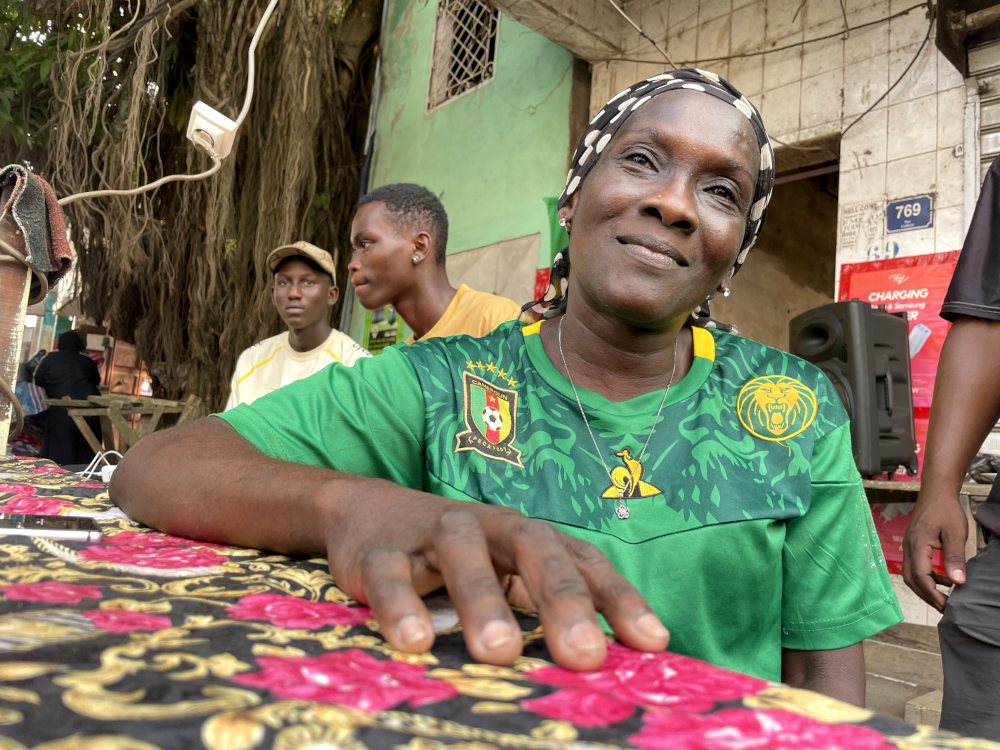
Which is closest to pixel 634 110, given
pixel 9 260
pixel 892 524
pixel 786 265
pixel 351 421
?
pixel 351 421

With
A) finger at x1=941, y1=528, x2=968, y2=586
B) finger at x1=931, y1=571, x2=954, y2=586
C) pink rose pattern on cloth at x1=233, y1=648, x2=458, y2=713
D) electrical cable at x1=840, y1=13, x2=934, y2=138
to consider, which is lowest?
finger at x1=931, y1=571, x2=954, y2=586

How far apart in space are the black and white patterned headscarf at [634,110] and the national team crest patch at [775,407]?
23cm

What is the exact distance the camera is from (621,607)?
24.7 inches

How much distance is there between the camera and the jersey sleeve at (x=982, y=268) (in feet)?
5.62

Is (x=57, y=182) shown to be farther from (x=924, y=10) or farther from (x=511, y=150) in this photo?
(x=924, y=10)

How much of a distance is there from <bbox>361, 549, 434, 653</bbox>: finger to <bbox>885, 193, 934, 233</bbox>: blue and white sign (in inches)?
152

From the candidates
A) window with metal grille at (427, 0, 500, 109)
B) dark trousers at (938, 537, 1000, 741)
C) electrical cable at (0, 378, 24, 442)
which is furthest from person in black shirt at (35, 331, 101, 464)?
dark trousers at (938, 537, 1000, 741)

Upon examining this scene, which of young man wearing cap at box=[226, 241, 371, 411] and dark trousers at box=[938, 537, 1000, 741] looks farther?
Result: young man wearing cap at box=[226, 241, 371, 411]

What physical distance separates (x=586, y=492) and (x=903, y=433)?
2876 millimetres

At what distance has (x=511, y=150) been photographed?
5758mm

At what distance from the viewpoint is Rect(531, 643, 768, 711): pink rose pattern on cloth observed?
526mm

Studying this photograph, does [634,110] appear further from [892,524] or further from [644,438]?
[892,524]

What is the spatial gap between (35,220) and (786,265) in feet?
18.1

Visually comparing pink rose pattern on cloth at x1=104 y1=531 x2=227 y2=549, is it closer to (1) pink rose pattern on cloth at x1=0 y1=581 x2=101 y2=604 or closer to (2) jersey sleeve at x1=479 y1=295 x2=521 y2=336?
(1) pink rose pattern on cloth at x1=0 y1=581 x2=101 y2=604
